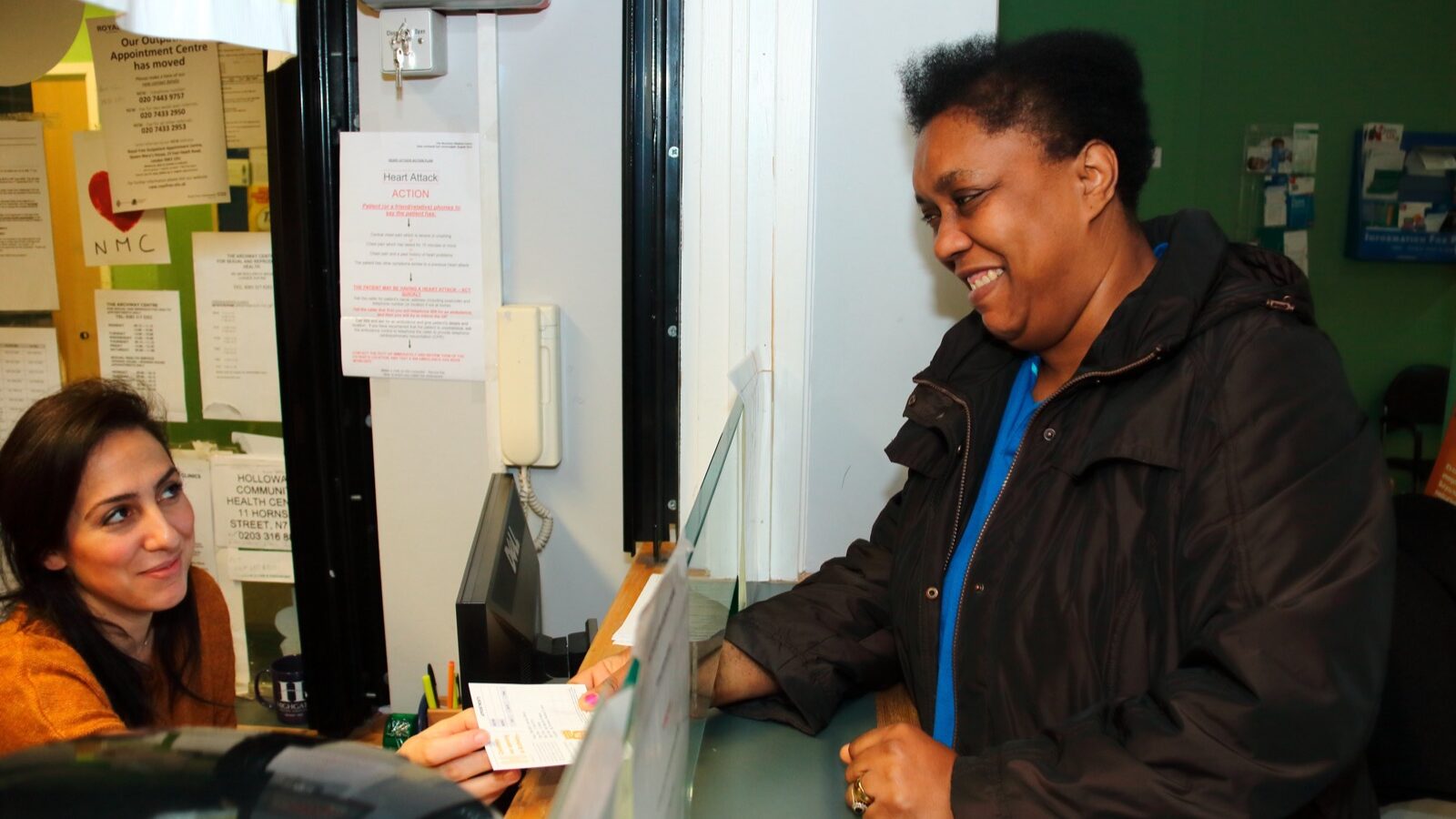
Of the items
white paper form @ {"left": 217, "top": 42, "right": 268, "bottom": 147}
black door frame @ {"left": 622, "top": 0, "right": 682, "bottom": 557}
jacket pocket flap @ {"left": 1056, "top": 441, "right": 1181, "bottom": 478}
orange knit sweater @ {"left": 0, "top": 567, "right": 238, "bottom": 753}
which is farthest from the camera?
white paper form @ {"left": 217, "top": 42, "right": 268, "bottom": 147}

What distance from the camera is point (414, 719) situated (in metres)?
1.63

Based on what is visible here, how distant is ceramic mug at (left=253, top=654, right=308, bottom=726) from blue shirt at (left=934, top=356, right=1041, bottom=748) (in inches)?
58.6

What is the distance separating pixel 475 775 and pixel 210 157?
1.56m

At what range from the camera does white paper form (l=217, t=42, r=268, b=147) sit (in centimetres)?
194

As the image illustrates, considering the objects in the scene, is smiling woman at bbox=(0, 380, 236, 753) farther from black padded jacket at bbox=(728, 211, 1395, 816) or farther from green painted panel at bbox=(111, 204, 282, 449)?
black padded jacket at bbox=(728, 211, 1395, 816)

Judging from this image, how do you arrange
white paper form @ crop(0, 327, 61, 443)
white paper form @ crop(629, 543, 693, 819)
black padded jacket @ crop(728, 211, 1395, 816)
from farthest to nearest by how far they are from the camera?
white paper form @ crop(0, 327, 61, 443) → black padded jacket @ crop(728, 211, 1395, 816) → white paper form @ crop(629, 543, 693, 819)

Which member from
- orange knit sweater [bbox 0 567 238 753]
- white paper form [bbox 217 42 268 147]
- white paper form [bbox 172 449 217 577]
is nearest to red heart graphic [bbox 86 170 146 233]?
white paper form [bbox 217 42 268 147]

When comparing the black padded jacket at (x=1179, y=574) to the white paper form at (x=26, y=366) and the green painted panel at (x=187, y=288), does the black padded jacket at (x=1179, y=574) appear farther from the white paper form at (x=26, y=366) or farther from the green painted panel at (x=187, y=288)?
the white paper form at (x=26, y=366)

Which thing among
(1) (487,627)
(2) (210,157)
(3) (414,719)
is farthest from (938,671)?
(2) (210,157)

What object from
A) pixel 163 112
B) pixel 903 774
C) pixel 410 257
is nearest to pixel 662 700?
pixel 903 774

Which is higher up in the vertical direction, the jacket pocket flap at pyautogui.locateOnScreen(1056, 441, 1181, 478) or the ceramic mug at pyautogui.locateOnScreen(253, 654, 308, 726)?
the jacket pocket flap at pyautogui.locateOnScreen(1056, 441, 1181, 478)

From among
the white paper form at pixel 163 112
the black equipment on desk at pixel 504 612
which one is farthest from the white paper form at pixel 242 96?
the black equipment on desk at pixel 504 612

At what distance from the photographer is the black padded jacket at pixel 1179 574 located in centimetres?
79

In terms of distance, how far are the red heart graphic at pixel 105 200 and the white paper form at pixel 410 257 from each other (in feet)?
2.10
